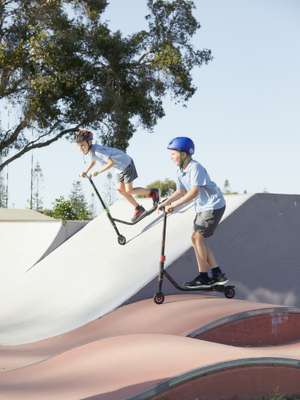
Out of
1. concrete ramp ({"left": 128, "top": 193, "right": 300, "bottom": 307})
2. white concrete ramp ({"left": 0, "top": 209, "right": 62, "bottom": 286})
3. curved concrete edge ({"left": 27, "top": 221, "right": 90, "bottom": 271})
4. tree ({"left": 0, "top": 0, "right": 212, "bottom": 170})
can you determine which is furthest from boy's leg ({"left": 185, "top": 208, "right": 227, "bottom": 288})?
tree ({"left": 0, "top": 0, "right": 212, "bottom": 170})

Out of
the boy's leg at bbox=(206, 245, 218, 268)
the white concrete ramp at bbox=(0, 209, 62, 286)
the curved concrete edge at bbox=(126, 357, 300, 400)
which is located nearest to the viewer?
the curved concrete edge at bbox=(126, 357, 300, 400)

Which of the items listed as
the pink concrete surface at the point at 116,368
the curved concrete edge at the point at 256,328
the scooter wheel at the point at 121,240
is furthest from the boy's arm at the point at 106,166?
the pink concrete surface at the point at 116,368

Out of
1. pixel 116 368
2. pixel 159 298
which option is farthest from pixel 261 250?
pixel 116 368

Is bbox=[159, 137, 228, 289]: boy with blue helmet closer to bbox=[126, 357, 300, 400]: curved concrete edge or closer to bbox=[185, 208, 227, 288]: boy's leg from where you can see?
bbox=[185, 208, 227, 288]: boy's leg

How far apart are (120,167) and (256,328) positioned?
4.56 meters

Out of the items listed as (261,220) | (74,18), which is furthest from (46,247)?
(74,18)

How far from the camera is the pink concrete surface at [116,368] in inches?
219

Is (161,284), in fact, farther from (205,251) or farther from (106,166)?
(106,166)

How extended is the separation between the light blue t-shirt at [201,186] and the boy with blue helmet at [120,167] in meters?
2.71

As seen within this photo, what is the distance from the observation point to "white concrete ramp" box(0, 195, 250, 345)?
396 inches

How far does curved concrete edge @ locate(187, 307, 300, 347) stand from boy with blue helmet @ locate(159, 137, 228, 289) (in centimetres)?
87

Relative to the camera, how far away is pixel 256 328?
8.90m

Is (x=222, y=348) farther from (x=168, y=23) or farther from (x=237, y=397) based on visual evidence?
(x=168, y=23)

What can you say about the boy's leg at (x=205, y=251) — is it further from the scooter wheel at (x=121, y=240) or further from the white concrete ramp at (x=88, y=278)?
the scooter wheel at (x=121, y=240)
